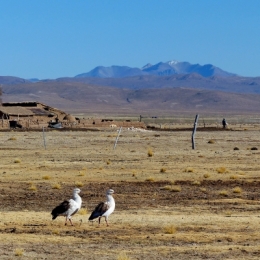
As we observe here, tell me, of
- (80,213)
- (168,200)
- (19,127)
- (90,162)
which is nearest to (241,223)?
(80,213)

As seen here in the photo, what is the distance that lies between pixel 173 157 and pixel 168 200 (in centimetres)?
1862

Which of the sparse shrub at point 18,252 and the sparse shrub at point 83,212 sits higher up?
the sparse shrub at point 18,252

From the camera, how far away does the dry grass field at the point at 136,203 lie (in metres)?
15.7

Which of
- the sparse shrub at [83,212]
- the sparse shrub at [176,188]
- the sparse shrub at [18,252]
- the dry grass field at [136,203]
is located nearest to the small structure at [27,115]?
the dry grass field at [136,203]

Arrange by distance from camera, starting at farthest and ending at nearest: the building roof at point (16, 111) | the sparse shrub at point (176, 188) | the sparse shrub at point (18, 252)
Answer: the building roof at point (16, 111) → the sparse shrub at point (176, 188) → the sparse shrub at point (18, 252)

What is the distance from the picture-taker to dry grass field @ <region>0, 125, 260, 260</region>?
51.4ft

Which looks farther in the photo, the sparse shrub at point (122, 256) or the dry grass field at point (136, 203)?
the dry grass field at point (136, 203)

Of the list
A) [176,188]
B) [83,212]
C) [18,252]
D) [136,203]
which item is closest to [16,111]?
[176,188]

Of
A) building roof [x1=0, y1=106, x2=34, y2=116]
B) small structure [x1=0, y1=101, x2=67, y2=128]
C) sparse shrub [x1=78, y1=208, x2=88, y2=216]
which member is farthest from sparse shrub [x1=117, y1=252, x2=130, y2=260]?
building roof [x1=0, y1=106, x2=34, y2=116]

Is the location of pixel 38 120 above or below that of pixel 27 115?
below

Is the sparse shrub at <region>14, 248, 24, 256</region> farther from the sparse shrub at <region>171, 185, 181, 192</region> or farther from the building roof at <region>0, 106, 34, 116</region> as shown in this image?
the building roof at <region>0, 106, 34, 116</region>

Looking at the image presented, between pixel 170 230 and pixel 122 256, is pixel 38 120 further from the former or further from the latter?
pixel 122 256

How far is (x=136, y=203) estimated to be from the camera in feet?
78.0

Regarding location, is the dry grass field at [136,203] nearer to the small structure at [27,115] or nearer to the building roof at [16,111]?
the small structure at [27,115]
